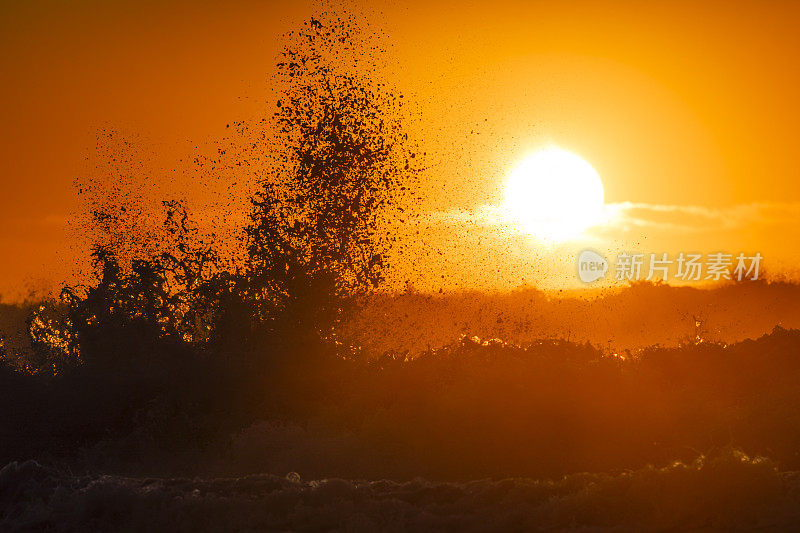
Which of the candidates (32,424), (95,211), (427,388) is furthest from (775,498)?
(95,211)

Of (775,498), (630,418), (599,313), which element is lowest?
(775,498)

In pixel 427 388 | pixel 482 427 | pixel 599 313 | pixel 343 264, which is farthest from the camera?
pixel 599 313

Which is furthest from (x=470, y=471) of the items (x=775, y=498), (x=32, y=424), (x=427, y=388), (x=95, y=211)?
(x=95, y=211)

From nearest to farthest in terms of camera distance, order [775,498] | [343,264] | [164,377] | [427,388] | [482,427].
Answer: [775,498], [482,427], [427,388], [164,377], [343,264]

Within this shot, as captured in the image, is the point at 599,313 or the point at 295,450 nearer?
the point at 295,450

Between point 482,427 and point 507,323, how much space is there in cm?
472

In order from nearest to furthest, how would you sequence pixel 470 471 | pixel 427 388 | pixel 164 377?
pixel 470 471, pixel 427 388, pixel 164 377

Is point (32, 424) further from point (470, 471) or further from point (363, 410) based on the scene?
point (470, 471)

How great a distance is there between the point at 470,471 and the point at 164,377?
5585mm

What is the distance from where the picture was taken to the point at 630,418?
1493 centimetres

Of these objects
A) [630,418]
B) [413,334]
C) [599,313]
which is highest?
[599,313]

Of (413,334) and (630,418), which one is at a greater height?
(413,334)

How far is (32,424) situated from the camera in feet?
53.2

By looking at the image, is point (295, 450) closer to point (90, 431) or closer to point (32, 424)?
point (90, 431)
